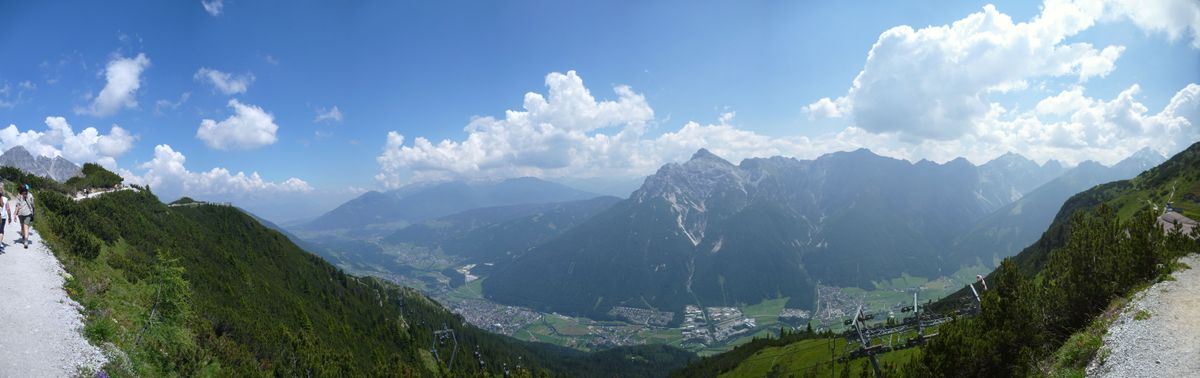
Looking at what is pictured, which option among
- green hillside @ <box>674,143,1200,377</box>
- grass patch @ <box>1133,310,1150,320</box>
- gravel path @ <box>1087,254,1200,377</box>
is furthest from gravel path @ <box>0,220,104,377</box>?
grass patch @ <box>1133,310,1150,320</box>

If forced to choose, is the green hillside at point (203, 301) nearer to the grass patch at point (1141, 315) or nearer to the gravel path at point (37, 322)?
the gravel path at point (37, 322)

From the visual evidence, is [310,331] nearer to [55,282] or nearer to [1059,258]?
[55,282]

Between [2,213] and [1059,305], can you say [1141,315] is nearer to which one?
[1059,305]

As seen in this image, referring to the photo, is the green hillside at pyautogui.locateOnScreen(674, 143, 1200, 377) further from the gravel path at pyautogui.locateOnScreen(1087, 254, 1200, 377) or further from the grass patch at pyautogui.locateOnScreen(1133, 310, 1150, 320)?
the grass patch at pyautogui.locateOnScreen(1133, 310, 1150, 320)

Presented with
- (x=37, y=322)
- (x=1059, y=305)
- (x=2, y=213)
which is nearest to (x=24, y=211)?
(x=2, y=213)

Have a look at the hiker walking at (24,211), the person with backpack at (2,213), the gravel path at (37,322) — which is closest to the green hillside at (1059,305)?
the gravel path at (37,322)

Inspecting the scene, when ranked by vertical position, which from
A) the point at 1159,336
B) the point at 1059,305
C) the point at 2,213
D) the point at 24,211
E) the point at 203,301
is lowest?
the point at 203,301
